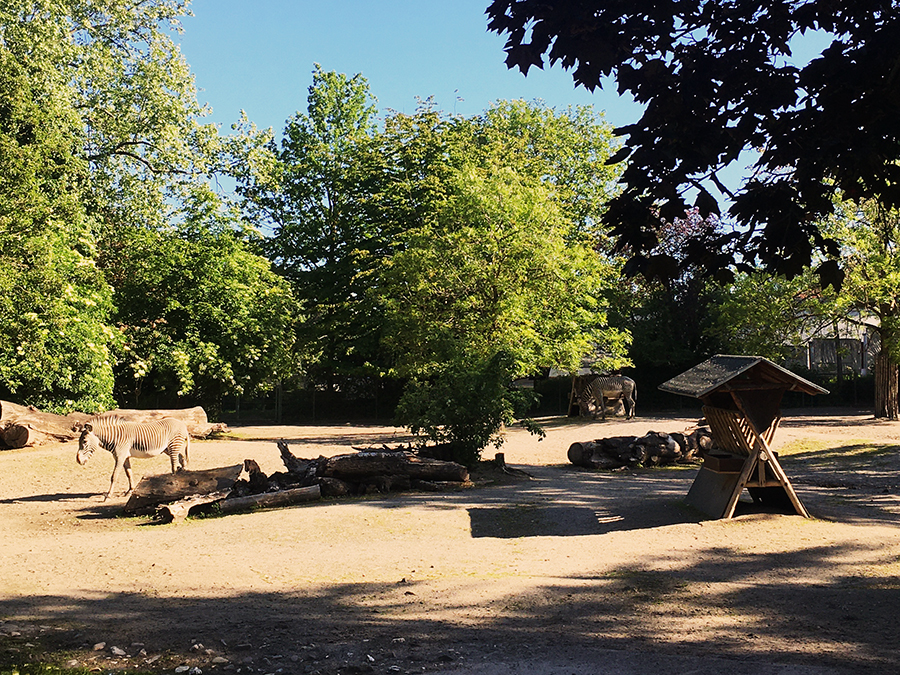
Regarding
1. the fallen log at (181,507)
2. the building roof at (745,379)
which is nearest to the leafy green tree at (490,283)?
the fallen log at (181,507)

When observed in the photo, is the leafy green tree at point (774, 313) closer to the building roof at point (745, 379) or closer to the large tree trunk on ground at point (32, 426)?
the building roof at point (745, 379)

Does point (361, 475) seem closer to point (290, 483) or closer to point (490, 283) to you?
point (290, 483)

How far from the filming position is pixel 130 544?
9430mm

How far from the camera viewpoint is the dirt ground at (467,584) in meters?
5.27

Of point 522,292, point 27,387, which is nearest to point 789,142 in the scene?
point 522,292

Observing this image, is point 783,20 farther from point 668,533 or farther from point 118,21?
point 118,21

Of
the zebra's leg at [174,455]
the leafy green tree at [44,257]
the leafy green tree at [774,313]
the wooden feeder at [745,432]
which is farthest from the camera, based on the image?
the leafy green tree at [774,313]

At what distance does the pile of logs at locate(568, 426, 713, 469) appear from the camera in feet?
55.4

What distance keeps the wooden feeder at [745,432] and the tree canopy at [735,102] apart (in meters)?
4.76

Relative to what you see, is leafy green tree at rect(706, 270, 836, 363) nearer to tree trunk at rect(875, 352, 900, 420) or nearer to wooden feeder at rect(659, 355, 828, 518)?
tree trunk at rect(875, 352, 900, 420)

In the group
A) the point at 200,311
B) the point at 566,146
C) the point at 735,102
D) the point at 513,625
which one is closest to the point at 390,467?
the point at 513,625

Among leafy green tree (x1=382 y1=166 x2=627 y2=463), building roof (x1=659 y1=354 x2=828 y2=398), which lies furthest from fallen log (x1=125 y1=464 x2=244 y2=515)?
leafy green tree (x1=382 y1=166 x2=627 y2=463)

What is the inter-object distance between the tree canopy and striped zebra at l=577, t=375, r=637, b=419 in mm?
22895

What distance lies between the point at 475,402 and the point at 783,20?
1004 centimetres
